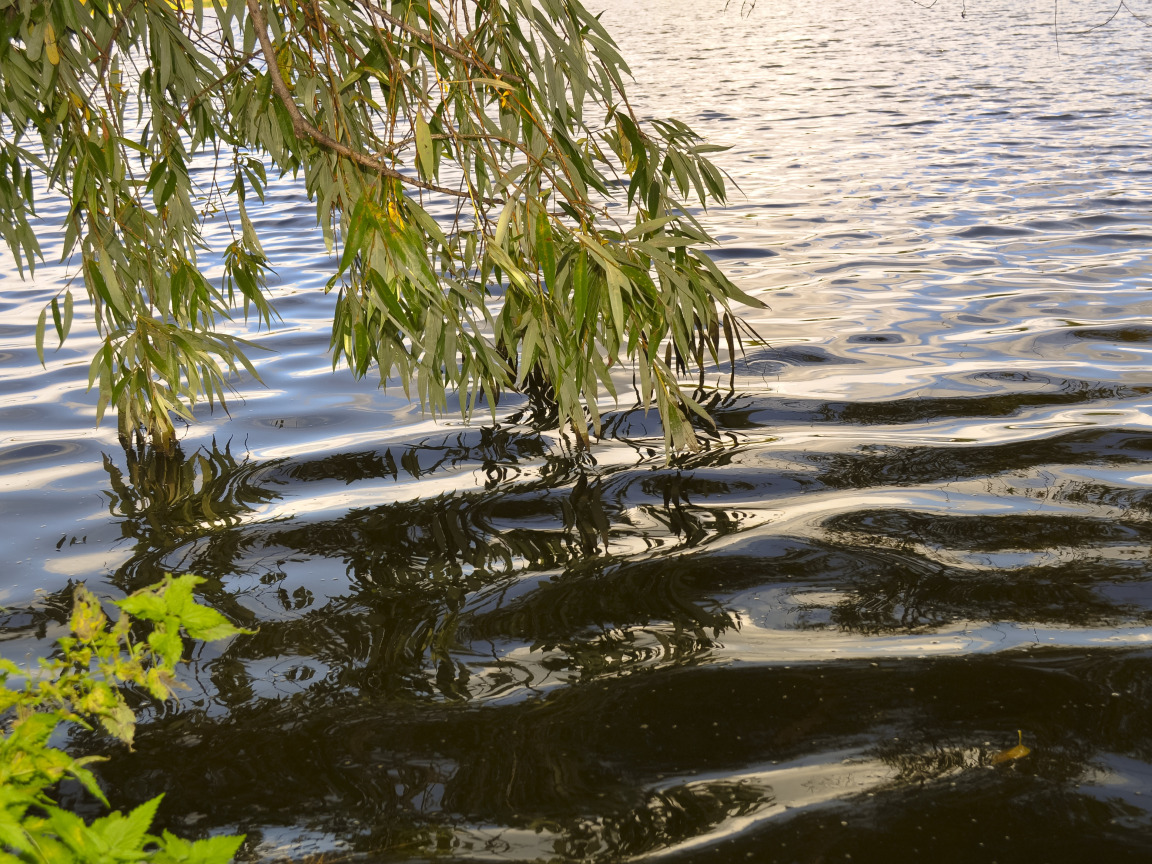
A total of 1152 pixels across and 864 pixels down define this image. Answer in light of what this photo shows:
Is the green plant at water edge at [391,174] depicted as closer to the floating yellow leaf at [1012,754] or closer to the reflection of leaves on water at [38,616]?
the reflection of leaves on water at [38,616]

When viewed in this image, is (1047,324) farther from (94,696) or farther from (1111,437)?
(94,696)

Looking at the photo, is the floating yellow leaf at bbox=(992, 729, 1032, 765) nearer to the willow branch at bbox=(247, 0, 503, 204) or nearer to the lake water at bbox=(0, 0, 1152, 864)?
the lake water at bbox=(0, 0, 1152, 864)

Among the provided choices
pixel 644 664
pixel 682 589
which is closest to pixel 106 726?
pixel 644 664

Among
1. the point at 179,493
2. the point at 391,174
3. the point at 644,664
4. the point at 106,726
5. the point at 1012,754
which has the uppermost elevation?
the point at 391,174

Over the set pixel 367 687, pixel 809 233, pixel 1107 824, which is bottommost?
pixel 1107 824

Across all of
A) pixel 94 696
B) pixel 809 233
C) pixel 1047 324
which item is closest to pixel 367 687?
pixel 94 696

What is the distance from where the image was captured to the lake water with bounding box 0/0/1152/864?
2.17m

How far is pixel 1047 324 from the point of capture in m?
5.35

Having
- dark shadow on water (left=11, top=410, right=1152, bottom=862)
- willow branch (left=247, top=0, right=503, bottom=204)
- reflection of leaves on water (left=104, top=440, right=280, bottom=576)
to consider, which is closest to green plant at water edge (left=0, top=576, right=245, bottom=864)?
dark shadow on water (left=11, top=410, right=1152, bottom=862)

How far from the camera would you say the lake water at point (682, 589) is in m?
2.17

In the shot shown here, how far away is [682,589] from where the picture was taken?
306 centimetres

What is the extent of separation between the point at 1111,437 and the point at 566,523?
85.5 inches

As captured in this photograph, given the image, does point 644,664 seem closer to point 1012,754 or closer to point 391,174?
point 1012,754

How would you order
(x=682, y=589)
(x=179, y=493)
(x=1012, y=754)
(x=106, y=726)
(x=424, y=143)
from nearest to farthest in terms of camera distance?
1. (x=106, y=726)
2. (x=1012, y=754)
3. (x=424, y=143)
4. (x=682, y=589)
5. (x=179, y=493)
